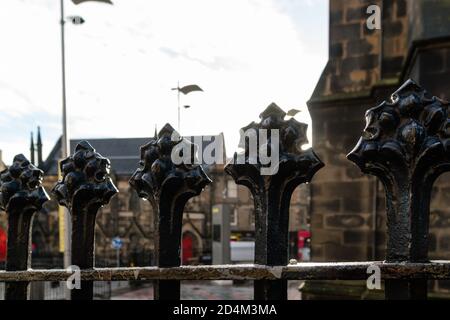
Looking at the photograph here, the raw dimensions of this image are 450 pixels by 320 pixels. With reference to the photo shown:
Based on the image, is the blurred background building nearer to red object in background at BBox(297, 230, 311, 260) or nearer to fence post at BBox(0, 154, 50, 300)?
fence post at BBox(0, 154, 50, 300)

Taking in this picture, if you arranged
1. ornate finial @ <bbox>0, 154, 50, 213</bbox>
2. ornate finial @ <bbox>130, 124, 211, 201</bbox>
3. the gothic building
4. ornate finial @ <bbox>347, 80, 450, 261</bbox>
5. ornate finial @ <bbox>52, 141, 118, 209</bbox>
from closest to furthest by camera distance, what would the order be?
ornate finial @ <bbox>347, 80, 450, 261</bbox>, ornate finial @ <bbox>130, 124, 211, 201</bbox>, ornate finial @ <bbox>52, 141, 118, 209</bbox>, ornate finial @ <bbox>0, 154, 50, 213</bbox>, the gothic building

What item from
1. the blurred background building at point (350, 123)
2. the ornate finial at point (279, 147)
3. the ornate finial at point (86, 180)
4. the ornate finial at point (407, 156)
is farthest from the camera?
the blurred background building at point (350, 123)

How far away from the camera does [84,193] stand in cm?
170

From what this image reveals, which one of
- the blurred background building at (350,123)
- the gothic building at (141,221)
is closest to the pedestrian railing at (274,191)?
the blurred background building at (350,123)

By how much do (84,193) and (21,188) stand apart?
14.2 inches

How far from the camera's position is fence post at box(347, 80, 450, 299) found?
133cm

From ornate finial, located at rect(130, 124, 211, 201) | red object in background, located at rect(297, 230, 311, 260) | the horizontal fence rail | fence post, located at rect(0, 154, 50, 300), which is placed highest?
ornate finial, located at rect(130, 124, 211, 201)

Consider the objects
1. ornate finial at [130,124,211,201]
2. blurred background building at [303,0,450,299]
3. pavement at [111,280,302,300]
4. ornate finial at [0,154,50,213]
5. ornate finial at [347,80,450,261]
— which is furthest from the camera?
pavement at [111,280,302,300]

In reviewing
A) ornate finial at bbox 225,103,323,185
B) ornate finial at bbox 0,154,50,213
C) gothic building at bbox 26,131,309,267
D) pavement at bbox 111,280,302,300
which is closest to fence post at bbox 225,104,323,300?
ornate finial at bbox 225,103,323,185

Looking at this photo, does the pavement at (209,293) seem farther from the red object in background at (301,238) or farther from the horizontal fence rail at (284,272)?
the red object in background at (301,238)

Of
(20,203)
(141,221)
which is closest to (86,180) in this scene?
(20,203)

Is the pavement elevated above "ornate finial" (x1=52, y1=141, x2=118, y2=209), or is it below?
below

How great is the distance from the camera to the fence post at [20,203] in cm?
184

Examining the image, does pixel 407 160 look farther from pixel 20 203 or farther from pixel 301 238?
pixel 301 238
